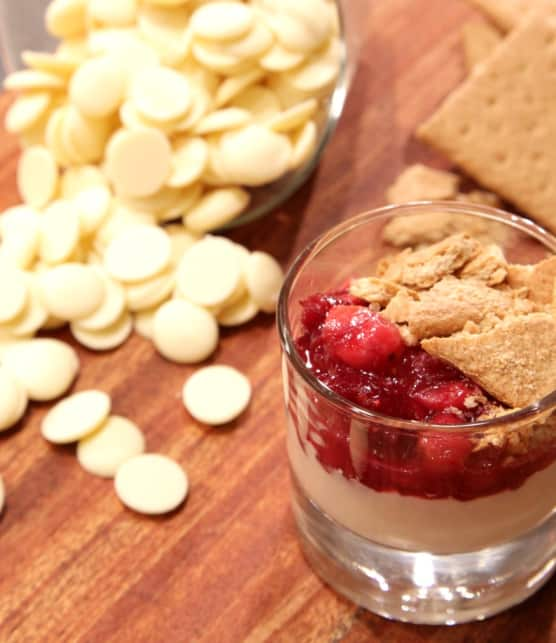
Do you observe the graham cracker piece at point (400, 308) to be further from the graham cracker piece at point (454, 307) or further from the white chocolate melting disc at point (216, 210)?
the white chocolate melting disc at point (216, 210)

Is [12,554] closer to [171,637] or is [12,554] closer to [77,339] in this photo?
[171,637]

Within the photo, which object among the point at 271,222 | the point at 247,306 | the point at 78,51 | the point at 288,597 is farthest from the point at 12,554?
the point at 78,51

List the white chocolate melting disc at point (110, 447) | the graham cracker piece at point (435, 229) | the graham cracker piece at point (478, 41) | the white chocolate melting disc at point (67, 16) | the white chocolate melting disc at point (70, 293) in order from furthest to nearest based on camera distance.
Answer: the graham cracker piece at point (478, 41) → the white chocolate melting disc at point (67, 16) → the white chocolate melting disc at point (70, 293) → the white chocolate melting disc at point (110, 447) → the graham cracker piece at point (435, 229)

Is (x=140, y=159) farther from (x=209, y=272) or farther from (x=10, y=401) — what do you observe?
(x=10, y=401)

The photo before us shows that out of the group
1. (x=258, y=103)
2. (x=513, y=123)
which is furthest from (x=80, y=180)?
(x=513, y=123)

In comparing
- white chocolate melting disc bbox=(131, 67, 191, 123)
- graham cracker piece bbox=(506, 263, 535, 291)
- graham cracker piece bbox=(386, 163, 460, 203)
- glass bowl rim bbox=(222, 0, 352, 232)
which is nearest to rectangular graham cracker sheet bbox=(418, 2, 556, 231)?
graham cracker piece bbox=(386, 163, 460, 203)

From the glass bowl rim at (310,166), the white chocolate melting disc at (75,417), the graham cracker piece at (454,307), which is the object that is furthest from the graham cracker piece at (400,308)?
the glass bowl rim at (310,166)
